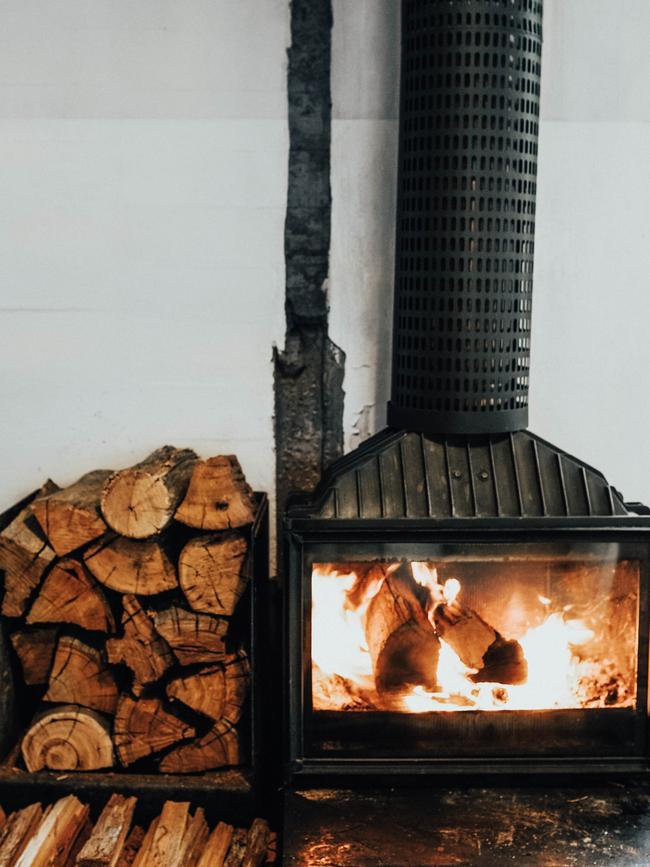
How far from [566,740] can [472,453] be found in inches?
25.5

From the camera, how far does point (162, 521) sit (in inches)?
74.0

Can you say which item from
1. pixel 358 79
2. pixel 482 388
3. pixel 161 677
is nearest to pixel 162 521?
pixel 161 677

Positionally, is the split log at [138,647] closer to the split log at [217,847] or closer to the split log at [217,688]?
the split log at [217,688]

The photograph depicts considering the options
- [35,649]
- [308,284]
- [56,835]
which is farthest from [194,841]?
[308,284]

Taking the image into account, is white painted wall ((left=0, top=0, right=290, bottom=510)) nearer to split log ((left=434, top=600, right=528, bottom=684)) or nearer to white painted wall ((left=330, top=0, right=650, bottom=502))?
white painted wall ((left=330, top=0, right=650, bottom=502))

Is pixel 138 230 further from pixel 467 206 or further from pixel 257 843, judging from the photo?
pixel 257 843

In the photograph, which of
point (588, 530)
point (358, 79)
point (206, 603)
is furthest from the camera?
point (358, 79)

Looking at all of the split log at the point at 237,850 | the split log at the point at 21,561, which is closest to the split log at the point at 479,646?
the split log at the point at 237,850

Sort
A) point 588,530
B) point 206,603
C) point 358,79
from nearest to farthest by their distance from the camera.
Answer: point 588,530 → point 206,603 → point 358,79

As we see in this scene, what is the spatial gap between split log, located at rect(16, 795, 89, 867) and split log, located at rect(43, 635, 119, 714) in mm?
211

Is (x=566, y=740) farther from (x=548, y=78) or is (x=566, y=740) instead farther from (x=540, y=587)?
(x=548, y=78)

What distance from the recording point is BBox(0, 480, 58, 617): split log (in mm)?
1939

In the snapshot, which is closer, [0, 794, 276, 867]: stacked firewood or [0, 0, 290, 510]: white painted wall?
[0, 794, 276, 867]: stacked firewood

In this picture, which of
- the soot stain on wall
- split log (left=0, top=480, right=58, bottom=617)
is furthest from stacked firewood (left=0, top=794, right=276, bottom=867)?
the soot stain on wall
